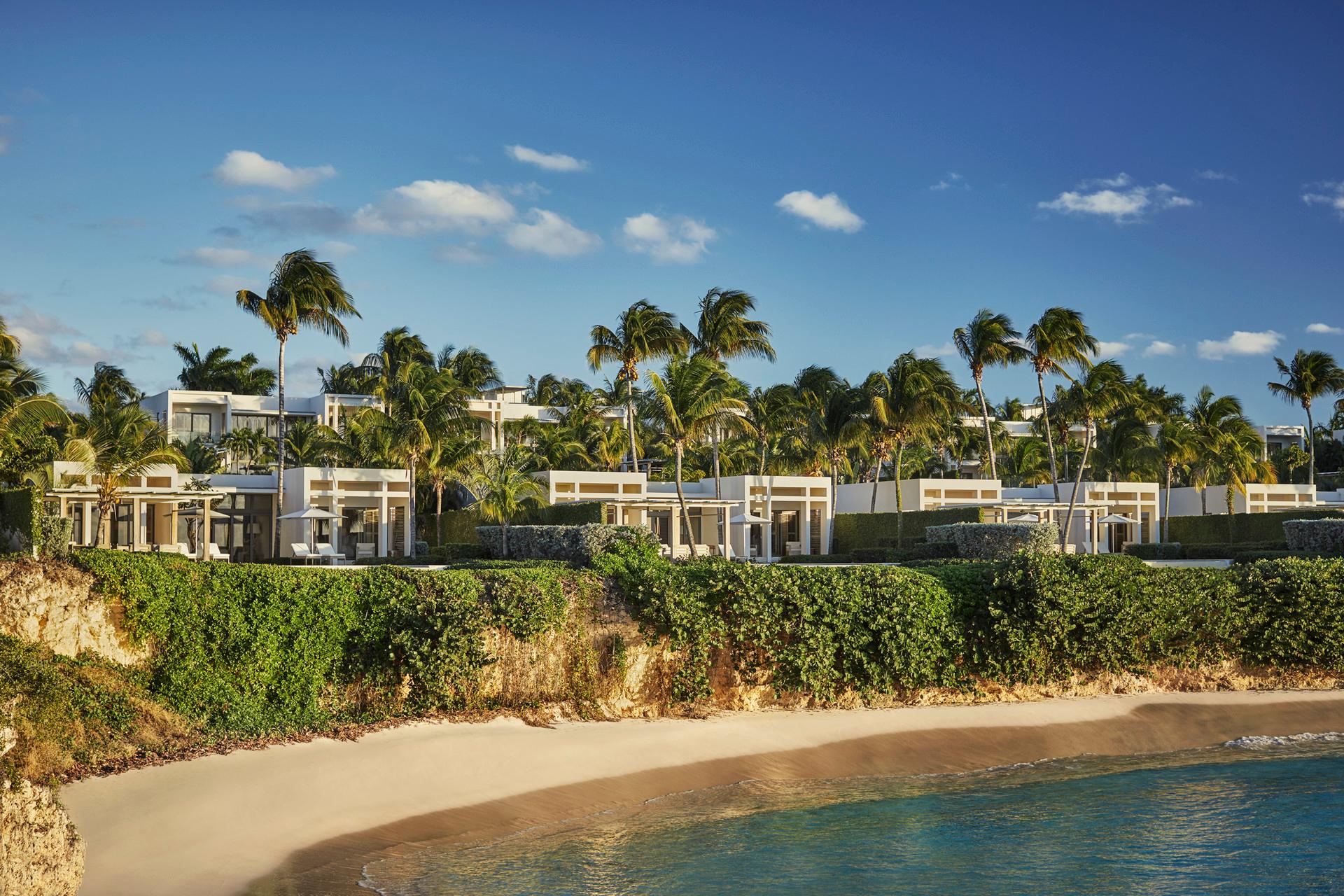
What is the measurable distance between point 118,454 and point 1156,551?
3243 centimetres

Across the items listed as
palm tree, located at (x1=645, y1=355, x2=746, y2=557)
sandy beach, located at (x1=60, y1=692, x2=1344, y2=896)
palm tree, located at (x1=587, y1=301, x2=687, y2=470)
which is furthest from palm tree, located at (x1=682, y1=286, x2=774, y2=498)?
sandy beach, located at (x1=60, y1=692, x2=1344, y2=896)

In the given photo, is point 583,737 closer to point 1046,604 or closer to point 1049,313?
point 1046,604

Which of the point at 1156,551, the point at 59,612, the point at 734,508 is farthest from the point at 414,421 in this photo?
the point at 59,612

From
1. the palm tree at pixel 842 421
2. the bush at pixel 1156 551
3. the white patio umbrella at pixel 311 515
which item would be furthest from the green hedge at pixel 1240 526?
the white patio umbrella at pixel 311 515

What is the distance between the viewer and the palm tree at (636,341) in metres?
42.0

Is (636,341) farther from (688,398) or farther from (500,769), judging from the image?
(500,769)

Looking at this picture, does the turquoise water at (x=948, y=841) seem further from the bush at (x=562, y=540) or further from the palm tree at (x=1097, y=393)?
the palm tree at (x=1097, y=393)

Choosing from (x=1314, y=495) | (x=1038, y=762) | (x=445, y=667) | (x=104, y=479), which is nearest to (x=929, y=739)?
(x=1038, y=762)

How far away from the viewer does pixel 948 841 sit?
46.6 ft

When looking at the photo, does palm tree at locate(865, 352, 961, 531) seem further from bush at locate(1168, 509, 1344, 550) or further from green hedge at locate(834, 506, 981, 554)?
bush at locate(1168, 509, 1344, 550)

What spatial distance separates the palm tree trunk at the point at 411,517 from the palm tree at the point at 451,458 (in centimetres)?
65

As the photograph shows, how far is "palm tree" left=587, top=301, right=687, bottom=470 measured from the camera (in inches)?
1655

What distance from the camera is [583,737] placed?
16.9 m

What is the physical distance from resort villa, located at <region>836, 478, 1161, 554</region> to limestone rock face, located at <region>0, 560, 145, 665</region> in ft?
98.9
